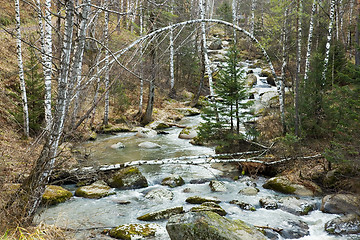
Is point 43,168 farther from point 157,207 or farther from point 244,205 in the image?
point 244,205

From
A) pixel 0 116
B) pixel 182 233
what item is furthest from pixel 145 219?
pixel 0 116

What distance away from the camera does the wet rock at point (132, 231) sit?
546cm

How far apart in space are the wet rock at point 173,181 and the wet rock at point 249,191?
1997 mm

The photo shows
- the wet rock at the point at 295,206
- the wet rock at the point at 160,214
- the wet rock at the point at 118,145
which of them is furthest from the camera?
the wet rock at the point at 118,145

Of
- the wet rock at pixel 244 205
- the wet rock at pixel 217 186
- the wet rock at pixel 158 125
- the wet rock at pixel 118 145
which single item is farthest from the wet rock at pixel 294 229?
the wet rock at pixel 158 125

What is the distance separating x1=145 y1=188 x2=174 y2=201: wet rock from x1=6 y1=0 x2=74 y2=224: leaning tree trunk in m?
4.03

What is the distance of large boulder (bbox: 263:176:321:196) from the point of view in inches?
304

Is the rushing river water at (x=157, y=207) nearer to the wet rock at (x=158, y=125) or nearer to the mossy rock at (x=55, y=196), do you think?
the mossy rock at (x=55, y=196)

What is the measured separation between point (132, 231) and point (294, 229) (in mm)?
3639

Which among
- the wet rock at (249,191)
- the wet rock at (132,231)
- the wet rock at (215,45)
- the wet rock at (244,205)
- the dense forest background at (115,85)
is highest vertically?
the wet rock at (215,45)

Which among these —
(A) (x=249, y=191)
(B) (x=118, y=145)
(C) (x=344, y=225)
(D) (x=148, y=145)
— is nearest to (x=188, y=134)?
(D) (x=148, y=145)

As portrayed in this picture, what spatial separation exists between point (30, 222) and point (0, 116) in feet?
31.6

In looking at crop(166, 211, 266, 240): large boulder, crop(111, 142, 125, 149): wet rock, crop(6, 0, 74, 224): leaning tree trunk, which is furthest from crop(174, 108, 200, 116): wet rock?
crop(6, 0, 74, 224): leaning tree trunk

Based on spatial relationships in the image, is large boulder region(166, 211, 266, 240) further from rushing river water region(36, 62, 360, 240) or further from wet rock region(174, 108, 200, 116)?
wet rock region(174, 108, 200, 116)
